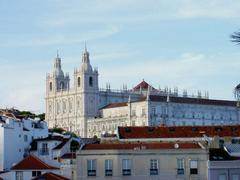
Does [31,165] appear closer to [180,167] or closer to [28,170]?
[28,170]

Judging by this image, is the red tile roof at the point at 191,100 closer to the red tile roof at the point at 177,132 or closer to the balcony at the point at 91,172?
the red tile roof at the point at 177,132

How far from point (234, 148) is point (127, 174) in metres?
12.7

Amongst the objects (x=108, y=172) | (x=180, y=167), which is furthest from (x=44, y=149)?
(x=180, y=167)

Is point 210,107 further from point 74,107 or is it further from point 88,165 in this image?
point 88,165

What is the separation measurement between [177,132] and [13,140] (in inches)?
588

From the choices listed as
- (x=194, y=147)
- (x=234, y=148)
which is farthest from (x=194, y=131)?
(x=194, y=147)

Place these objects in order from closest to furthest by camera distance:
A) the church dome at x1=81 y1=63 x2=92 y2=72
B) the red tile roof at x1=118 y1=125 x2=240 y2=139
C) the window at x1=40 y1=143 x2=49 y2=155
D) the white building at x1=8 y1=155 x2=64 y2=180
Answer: the white building at x1=8 y1=155 x2=64 y2=180
the window at x1=40 y1=143 x2=49 y2=155
the red tile roof at x1=118 y1=125 x2=240 y2=139
the church dome at x1=81 y1=63 x2=92 y2=72

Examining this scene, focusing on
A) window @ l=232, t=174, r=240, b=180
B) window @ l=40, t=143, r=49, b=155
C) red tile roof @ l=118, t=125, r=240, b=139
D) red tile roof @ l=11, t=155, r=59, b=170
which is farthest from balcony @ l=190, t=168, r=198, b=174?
red tile roof @ l=118, t=125, r=240, b=139

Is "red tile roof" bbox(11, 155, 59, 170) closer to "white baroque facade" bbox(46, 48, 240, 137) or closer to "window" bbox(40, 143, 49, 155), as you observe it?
"window" bbox(40, 143, 49, 155)

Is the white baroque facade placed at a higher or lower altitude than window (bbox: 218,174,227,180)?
higher

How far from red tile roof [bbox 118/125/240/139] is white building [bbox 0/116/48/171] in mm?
8111

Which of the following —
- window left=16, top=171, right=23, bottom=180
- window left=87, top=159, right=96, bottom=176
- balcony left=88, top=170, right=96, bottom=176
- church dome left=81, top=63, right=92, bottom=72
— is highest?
church dome left=81, top=63, right=92, bottom=72

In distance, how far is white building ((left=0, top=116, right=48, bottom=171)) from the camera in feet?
205

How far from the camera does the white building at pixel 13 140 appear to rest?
62.3 metres
